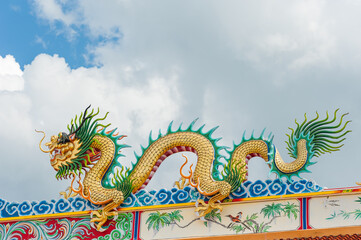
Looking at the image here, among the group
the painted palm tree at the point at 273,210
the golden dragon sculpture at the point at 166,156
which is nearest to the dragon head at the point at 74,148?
the golden dragon sculpture at the point at 166,156

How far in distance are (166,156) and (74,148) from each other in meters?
1.54

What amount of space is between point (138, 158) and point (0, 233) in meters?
2.57

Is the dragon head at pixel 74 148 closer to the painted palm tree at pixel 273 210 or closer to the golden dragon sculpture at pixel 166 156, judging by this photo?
the golden dragon sculpture at pixel 166 156

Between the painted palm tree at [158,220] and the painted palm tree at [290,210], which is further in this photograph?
the painted palm tree at [158,220]

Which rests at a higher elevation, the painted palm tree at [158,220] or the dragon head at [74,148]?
the dragon head at [74,148]

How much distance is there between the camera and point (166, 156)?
43.9 ft

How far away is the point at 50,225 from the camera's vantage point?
1302cm

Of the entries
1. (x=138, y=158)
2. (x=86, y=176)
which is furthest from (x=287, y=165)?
(x=86, y=176)

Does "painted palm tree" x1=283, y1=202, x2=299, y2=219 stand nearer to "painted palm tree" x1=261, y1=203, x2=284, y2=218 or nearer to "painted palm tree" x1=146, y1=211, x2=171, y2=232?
"painted palm tree" x1=261, y1=203, x2=284, y2=218

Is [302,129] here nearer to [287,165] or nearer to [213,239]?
[287,165]

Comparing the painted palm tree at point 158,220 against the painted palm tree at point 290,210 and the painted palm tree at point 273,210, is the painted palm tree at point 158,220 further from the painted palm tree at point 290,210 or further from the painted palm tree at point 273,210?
the painted palm tree at point 290,210

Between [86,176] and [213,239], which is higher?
[86,176]

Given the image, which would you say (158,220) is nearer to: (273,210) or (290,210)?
(273,210)

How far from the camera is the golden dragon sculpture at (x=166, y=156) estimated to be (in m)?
12.4
